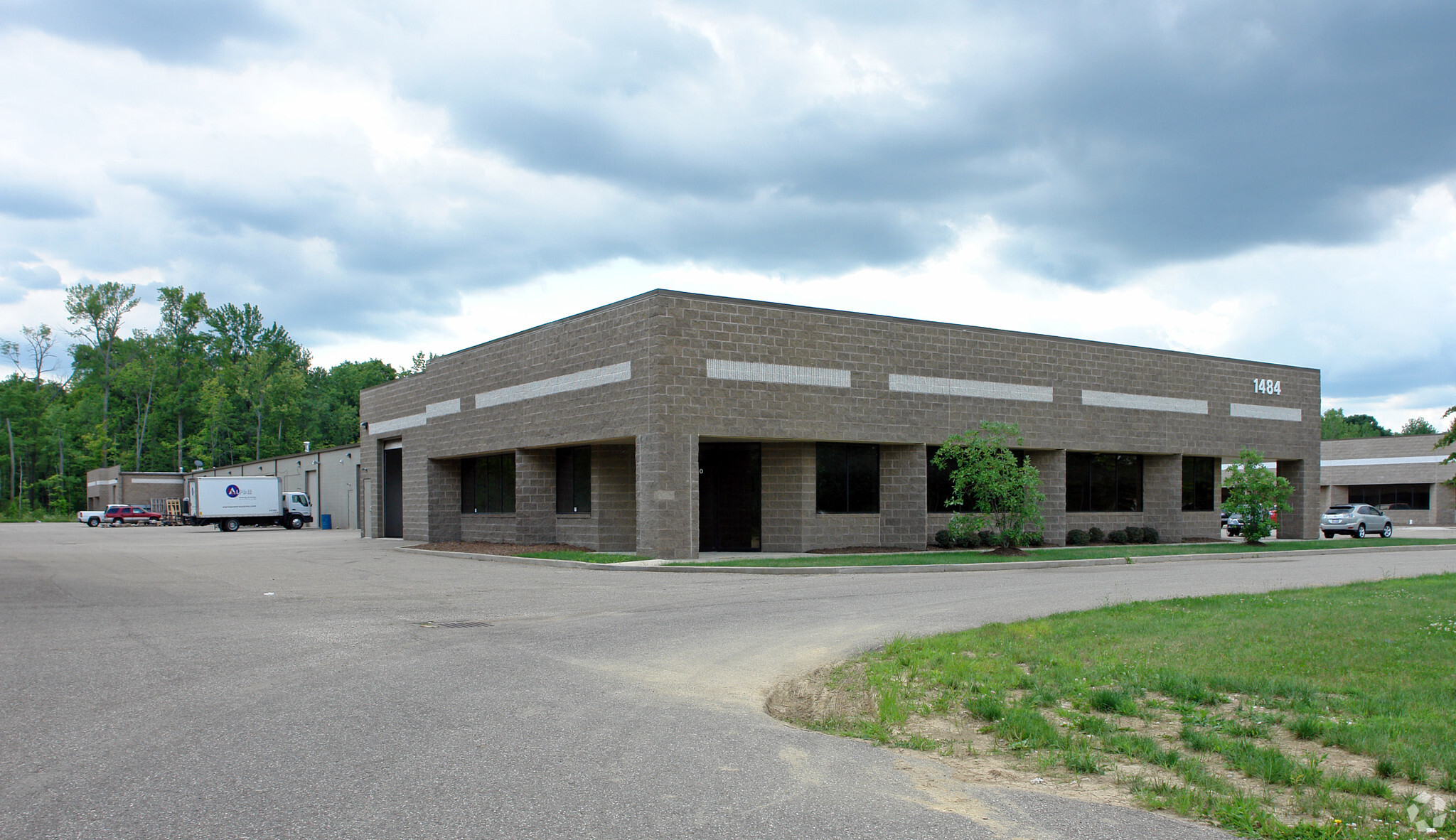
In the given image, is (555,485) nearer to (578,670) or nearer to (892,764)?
(578,670)

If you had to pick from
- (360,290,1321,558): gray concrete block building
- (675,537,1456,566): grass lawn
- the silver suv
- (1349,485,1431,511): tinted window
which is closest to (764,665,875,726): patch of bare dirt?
(675,537,1456,566): grass lawn

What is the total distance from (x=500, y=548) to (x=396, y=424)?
11.6 meters

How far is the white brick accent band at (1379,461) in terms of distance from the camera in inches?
2459

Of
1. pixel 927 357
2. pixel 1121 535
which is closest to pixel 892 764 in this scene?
pixel 927 357

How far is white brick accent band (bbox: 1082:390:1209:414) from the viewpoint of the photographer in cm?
3312

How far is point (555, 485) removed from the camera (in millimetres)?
30750

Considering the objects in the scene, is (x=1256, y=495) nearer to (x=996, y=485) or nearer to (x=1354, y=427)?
(x=996, y=485)

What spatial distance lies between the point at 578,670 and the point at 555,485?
2151cm

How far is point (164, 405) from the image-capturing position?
94.9m

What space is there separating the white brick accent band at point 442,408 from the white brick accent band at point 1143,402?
22290mm

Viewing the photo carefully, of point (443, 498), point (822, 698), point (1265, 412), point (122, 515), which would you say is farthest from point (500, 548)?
point (122, 515)

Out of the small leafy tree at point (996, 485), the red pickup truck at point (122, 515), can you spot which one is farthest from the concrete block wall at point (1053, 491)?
the red pickup truck at point (122, 515)

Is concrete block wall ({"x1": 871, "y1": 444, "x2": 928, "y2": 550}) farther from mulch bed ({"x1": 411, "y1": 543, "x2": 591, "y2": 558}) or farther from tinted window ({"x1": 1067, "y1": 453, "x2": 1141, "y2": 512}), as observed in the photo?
mulch bed ({"x1": 411, "y1": 543, "x2": 591, "y2": 558})

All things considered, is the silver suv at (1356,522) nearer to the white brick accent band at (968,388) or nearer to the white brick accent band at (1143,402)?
the white brick accent band at (1143,402)
